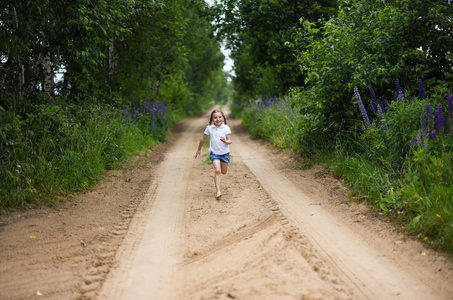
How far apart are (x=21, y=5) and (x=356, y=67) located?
20.5ft

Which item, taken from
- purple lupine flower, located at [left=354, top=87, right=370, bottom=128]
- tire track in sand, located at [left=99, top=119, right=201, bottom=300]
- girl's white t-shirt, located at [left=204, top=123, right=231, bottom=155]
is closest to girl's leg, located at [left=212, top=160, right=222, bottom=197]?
girl's white t-shirt, located at [left=204, top=123, right=231, bottom=155]

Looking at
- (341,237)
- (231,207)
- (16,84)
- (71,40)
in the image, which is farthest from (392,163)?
Result: (16,84)

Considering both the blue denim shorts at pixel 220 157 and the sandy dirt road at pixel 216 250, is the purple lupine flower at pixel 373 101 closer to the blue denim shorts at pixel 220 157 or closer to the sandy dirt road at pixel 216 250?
the sandy dirt road at pixel 216 250

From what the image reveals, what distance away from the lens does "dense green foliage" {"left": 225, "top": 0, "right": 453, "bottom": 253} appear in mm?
4895

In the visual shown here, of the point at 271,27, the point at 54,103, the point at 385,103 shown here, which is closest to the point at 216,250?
the point at 385,103

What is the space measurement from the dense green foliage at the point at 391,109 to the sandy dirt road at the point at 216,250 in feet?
1.39

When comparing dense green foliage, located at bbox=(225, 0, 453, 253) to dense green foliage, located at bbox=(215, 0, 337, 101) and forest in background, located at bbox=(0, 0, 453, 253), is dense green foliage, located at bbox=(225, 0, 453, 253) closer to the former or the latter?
forest in background, located at bbox=(0, 0, 453, 253)

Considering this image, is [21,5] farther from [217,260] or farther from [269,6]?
[269,6]

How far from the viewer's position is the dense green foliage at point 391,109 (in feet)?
16.1

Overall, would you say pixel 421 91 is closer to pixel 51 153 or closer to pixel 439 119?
pixel 439 119

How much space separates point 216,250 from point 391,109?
178 inches

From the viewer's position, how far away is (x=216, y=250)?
170 inches

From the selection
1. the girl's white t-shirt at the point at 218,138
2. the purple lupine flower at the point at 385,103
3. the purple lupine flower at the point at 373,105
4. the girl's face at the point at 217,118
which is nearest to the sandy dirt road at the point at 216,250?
the girl's white t-shirt at the point at 218,138

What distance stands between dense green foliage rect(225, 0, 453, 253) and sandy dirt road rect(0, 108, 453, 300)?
1.39 feet
